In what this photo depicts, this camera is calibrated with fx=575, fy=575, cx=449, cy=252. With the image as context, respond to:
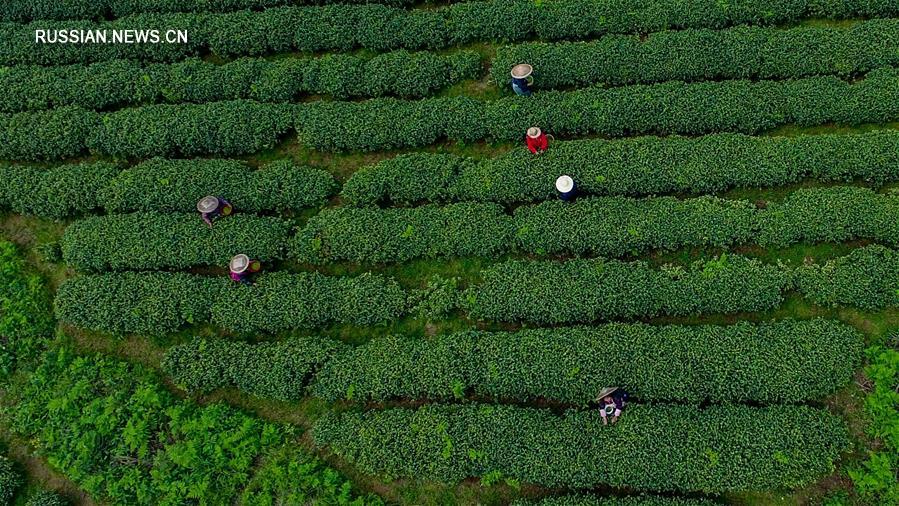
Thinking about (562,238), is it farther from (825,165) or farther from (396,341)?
(825,165)

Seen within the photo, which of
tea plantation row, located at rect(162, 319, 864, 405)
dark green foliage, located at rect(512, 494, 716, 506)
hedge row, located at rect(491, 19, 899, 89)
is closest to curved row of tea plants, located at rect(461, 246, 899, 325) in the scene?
tea plantation row, located at rect(162, 319, 864, 405)

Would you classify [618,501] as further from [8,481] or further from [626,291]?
[8,481]

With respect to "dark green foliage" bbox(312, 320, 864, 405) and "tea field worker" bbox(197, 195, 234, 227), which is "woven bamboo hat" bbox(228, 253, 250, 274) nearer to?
"tea field worker" bbox(197, 195, 234, 227)

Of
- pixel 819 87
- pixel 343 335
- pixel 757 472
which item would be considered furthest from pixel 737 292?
pixel 343 335

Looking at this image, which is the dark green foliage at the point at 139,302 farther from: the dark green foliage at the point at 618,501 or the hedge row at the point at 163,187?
the dark green foliage at the point at 618,501

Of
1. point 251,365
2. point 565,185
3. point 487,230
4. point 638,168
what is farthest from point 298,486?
point 638,168

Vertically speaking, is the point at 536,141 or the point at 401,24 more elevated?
the point at 401,24

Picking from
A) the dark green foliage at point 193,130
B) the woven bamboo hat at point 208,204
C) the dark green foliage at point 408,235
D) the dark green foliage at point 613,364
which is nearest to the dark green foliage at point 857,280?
the dark green foliage at point 613,364
